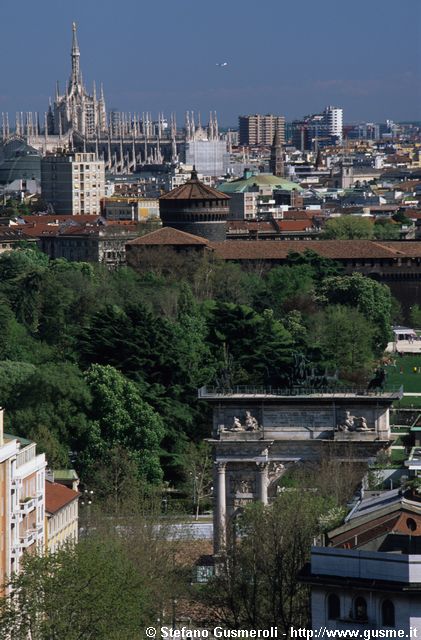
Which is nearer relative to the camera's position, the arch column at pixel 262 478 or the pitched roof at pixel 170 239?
the arch column at pixel 262 478

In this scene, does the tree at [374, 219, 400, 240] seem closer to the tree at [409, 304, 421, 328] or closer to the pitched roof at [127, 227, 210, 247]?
the pitched roof at [127, 227, 210, 247]

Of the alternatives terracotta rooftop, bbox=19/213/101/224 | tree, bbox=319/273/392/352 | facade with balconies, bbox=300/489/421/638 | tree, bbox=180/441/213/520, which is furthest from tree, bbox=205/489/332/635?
terracotta rooftop, bbox=19/213/101/224

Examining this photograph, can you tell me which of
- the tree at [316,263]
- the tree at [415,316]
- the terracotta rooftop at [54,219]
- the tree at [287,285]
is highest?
the tree at [287,285]

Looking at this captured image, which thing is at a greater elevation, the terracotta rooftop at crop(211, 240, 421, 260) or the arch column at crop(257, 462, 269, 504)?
the arch column at crop(257, 462, 269, 504)

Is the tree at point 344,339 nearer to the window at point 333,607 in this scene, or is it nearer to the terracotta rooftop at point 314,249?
the terracotta rooftop at point 314,249

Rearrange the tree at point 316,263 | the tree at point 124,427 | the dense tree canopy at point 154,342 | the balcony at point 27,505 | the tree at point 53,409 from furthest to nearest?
the tree at point 316,263 → the dense tree canopy at point 154,342 → the tree at point 53,409 → the tree at point 124,427 → the balcony at point 27,505

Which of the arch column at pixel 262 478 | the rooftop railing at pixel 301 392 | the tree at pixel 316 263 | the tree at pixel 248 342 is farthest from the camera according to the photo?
the tree at pixel 316 263

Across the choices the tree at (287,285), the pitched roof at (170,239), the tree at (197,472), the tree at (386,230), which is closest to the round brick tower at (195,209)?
the pitched roof at (170,239)

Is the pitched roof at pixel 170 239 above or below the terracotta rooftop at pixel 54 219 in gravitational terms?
above
